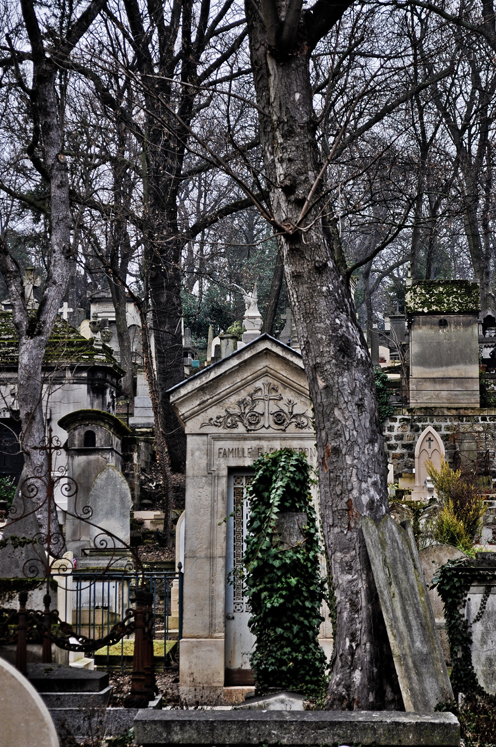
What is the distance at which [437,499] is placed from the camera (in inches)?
547

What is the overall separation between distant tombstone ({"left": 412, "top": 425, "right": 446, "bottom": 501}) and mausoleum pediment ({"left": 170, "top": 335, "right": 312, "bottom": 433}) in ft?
25.0

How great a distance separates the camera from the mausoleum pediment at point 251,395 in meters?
9.22

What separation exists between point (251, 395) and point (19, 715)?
6.03m

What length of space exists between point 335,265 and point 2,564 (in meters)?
3.70

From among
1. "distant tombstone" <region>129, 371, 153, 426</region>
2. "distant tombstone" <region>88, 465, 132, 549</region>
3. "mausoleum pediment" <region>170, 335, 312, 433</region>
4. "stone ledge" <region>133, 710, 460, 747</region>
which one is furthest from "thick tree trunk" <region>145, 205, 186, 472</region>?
"stone ledge" <region>133, 710, 460, 747</region>

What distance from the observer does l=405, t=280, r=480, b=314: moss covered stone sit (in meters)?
17.5

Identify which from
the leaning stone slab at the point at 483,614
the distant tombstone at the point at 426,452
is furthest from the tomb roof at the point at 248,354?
the distant tombstone at the point at 426,452

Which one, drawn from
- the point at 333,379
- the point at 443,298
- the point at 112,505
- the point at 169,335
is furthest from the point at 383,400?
the point at 333,379

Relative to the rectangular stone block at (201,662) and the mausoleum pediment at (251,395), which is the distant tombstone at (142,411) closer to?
the mausoleum pediment at (251,395)

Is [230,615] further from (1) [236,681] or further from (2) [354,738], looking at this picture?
(2) [354,738]

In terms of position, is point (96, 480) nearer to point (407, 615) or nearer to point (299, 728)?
point (407, 615)

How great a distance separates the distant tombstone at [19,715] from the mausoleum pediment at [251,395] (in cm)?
580

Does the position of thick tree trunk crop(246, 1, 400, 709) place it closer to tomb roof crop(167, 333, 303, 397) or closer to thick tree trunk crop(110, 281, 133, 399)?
tomb roof crop(167, 333, 303, 397)

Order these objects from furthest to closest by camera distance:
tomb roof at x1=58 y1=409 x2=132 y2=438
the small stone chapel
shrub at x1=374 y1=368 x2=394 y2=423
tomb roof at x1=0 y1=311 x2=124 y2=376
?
tomb roof at x1=0 y1=311 x2=124 y2=376 < shrub at x1=374 y1=368 x2=394 y2=423 < tomb roof at x1=58 y1=409 x2=132 y2=438 < the small stone chapel
